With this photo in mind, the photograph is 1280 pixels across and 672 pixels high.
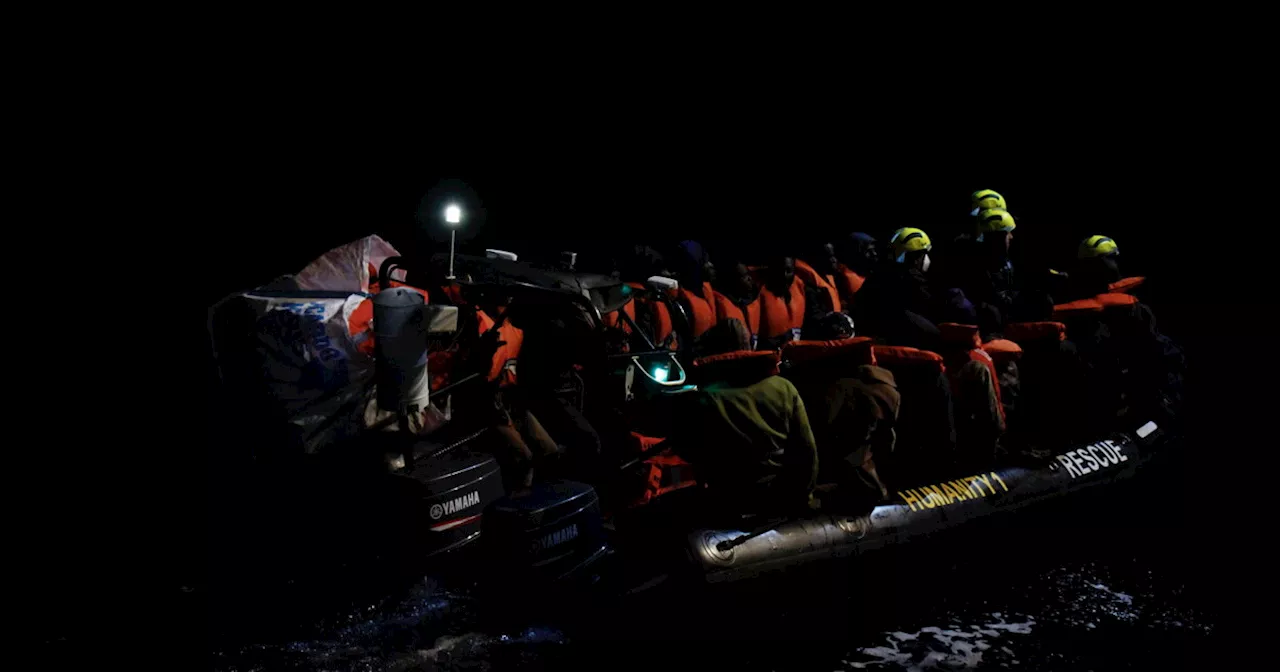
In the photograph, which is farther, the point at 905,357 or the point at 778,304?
the point at 778,304

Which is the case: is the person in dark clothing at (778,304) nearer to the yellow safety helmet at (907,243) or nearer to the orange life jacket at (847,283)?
the orange life jacket at (847,283)

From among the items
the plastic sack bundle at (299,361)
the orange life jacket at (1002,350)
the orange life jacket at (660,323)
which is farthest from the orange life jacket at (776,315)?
the plastic sack bundle at (299,361)

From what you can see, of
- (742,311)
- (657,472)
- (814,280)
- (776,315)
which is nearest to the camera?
(657,472)

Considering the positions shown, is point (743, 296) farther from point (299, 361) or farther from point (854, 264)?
point (299, 361)

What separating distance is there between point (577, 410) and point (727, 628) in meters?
1.77

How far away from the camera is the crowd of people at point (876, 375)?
4.60 m

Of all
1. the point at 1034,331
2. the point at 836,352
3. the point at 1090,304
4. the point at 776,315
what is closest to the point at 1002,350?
the point at 1034,331

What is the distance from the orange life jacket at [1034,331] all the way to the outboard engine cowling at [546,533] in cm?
371

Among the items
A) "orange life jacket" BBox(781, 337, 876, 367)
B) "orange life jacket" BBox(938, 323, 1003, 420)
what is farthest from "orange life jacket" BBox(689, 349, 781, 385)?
"orange life jacket" BBox(938, 323, 1003, 420)

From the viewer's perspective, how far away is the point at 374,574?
4504mm

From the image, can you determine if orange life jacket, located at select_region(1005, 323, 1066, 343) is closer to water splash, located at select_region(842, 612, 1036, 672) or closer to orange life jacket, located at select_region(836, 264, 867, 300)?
water splash, located at select_region(842, 612, 1036, 672)

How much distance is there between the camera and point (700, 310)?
26.1 ft

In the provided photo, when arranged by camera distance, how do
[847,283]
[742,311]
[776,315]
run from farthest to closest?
1. [847,283]
2. [776,315]
3. [742,311]

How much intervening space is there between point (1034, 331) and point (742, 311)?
107 inches
